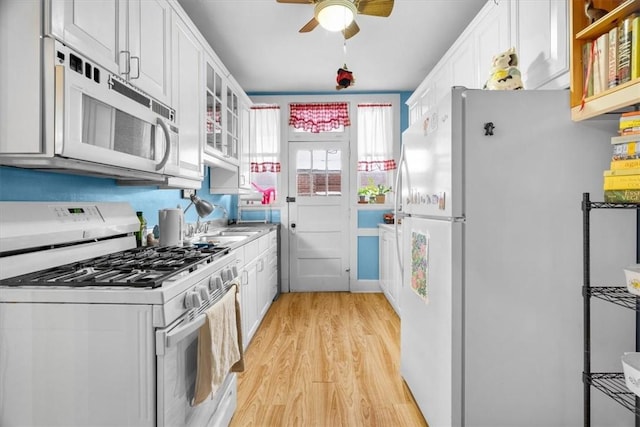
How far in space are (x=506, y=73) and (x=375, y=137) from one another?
289cm

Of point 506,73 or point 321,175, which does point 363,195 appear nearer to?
point 321,175

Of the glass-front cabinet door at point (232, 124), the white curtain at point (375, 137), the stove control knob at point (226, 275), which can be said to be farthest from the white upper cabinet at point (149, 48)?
the white curtain at point (375, 137)

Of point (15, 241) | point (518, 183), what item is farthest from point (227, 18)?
point (518, 183)

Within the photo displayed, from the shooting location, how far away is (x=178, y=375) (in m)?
1.24

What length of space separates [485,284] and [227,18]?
2.72m

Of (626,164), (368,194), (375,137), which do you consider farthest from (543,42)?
(368,194)

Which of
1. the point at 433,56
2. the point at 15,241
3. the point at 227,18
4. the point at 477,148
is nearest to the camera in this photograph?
the point at 15,241

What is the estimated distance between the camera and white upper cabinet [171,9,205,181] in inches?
85.2

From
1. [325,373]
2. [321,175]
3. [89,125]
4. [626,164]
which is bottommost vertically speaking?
[325,373]

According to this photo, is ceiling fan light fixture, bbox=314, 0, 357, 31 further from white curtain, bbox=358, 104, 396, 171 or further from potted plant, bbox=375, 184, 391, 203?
potted plant, bbox=375, 184, 391, 203

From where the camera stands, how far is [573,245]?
5.15 ft

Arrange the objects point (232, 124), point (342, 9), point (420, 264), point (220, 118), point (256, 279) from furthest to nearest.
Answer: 1. point (232, 124)
2. point (256, 279)
3. point (220, 118)
4. point (342, 9)
5. point (420, 264)

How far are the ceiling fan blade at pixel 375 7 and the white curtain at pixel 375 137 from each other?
2375 millimetres

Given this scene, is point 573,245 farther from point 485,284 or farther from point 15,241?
point 15,241
